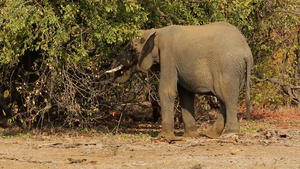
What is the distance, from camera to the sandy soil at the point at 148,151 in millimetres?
9641

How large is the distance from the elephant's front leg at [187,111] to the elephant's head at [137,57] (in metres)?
1.02

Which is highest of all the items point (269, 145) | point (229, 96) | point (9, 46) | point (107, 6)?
point (107, 6)

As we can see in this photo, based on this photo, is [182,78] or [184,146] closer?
[184,146]

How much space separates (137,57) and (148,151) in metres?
3.10

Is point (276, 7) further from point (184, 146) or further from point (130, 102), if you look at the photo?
point (184, 146)

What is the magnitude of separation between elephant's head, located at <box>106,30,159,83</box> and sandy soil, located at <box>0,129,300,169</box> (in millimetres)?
1500

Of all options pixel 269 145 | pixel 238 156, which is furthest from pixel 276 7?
pixel 238 156

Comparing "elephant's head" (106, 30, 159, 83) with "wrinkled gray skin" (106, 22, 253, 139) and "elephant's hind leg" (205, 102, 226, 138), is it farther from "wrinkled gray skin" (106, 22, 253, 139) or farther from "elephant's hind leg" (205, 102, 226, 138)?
"elephant's hind leg" (205, 102, 226, 138)

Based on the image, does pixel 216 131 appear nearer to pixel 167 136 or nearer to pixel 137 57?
pixel 167 136

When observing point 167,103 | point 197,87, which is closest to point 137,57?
point 167,103

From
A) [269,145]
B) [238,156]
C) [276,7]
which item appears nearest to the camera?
[238,156]

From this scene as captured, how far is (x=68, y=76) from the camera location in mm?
13203

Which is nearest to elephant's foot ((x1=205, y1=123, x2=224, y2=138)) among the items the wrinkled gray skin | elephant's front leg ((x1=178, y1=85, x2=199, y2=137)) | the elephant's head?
the wrinkled gray skin

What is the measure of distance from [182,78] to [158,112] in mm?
5088
